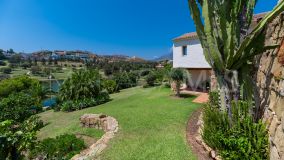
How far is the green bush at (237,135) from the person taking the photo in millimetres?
5836

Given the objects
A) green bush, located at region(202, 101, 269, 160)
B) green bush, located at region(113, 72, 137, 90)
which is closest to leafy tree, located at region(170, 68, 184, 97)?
green bush, located at region(202, 101, 269, 160)

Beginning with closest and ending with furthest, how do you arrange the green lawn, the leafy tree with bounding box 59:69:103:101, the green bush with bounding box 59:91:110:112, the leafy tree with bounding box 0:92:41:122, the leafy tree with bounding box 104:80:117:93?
the green lawn
the leafy tree with bounding box 0:92:41:122
the green bush with bounding box 59:91:110:112
the leafy tree with bounding box 59:69:103:101
the leafy tree with bounding box 104:80:117:93

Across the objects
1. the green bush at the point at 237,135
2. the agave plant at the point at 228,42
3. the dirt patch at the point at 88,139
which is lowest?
the dirt patch at the point at 88,139

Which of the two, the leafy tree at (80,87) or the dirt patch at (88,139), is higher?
the leafy tree at (80,87)

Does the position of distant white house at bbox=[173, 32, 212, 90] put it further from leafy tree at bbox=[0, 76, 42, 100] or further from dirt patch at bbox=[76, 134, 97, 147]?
leafy tree at bbox=[0, 76, 42, 100]

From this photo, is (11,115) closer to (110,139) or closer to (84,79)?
(84,79)

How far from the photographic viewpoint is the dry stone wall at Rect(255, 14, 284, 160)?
196 inches

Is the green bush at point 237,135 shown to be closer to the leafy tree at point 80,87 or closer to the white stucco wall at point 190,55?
the white stucco wall at point 190,55

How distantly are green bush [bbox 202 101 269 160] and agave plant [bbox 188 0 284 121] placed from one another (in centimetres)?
39

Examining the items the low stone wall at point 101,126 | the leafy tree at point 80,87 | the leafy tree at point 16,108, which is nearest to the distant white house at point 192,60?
the leafy tree at point 80,87

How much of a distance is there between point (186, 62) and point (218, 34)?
47.3ft

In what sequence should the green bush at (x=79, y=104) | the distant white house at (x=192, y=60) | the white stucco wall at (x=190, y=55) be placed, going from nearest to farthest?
the green bush at (x=79, y=104), the white stucco wall at (x=190, y=55), the distant white house at (x=192, y=60)

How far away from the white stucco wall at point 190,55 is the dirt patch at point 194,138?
947cm

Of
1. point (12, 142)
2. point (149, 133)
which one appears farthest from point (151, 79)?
point (12, 142)
